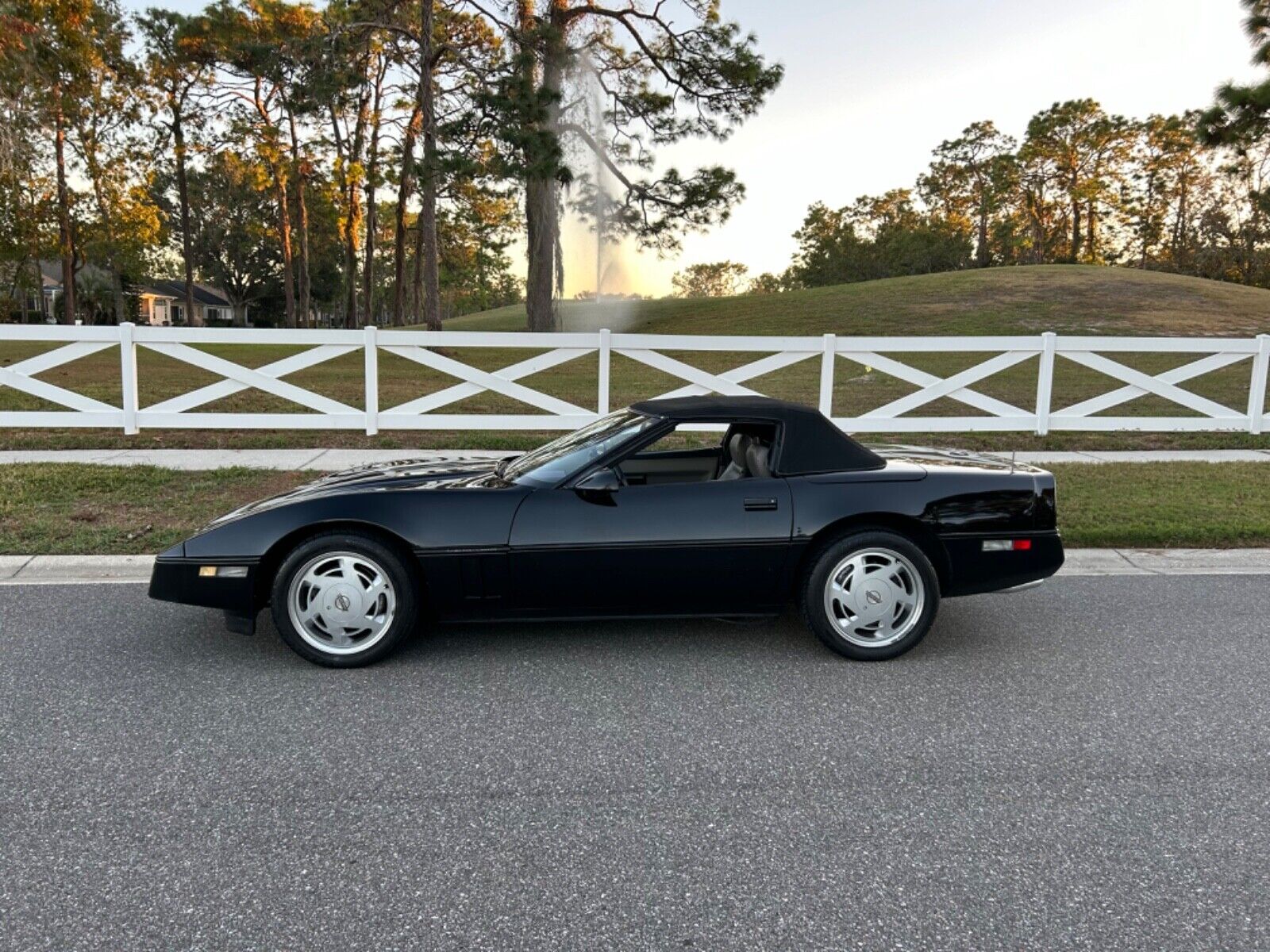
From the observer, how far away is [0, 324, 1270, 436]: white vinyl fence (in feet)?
35.2

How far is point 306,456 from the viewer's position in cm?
973

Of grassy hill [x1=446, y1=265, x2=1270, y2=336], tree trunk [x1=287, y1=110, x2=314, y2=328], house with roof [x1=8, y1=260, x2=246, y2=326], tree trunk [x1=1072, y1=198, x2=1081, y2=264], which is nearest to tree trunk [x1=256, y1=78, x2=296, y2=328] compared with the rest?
tree trunk [x1=287, y1=110, x2=314, y2=328]

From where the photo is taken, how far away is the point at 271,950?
2.31 metres

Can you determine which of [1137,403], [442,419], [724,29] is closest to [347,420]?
[442,419]

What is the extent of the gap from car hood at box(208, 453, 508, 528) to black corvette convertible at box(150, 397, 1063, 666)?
0.09 feet

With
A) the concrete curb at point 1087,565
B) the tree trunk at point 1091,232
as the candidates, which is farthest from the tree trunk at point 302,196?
the tree trunk at point 1091,232

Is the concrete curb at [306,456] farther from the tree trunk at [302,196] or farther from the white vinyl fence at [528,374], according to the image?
the tree trunk at [302,196]

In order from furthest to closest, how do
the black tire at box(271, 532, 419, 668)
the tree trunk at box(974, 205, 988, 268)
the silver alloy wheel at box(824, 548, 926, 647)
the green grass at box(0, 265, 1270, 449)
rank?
1. the tree trunk at box(974, 205, 988, 268)
2. the green grass at box(0, 265, 1270, 449)
3. the silver alloy wheel at box(824, 548, 926, 647)
4. the black tire at box(271, 532, 419, 668)

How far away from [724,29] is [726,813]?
73.4 feet

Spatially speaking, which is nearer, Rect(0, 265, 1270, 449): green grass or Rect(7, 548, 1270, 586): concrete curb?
Rect(7, 548, 1270, 586): concrete curb

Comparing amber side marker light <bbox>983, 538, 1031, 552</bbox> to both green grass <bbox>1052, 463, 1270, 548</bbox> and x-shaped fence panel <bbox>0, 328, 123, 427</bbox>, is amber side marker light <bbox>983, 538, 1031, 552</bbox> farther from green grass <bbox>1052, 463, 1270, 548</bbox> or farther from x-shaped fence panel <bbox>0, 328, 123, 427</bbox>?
x-shaped fence panel <bbox>0, 328, 123, 427</bbox>

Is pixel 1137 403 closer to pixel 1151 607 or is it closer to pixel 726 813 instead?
pixel 1151 607

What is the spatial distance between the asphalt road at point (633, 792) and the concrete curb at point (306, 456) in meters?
4.45

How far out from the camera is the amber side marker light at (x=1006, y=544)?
181 inches
